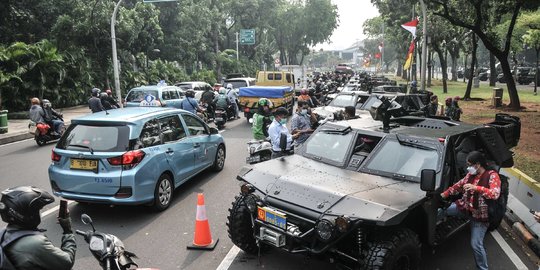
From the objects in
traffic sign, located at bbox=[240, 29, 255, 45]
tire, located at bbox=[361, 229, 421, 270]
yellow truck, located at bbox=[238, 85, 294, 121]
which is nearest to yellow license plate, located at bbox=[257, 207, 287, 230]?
tire, located at bbox=[361, 229, 421, 270]

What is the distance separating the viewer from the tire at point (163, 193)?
6736 mm

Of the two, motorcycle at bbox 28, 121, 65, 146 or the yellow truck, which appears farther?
the yellow truck

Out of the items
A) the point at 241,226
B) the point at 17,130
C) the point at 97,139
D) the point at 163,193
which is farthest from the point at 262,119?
the point at 17,130

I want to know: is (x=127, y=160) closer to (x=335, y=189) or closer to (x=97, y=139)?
(x=97, y=139)

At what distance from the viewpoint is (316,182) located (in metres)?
4.82

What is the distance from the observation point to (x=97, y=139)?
641 cm

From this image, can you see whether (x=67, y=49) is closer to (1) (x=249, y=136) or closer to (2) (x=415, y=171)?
(1) (x=249, y=136)

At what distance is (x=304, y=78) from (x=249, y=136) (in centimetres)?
2300

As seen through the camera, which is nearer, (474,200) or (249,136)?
(474,200)

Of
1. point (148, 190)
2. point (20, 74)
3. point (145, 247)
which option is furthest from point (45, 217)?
point (20, 74)

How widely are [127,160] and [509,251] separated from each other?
543cm

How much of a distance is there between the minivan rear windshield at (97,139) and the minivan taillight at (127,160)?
4.6 inches

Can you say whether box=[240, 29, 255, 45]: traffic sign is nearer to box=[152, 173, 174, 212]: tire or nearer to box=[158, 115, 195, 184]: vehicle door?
box=[158, 115, 195, 184]: vehicle door

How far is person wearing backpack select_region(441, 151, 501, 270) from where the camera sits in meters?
4.54
